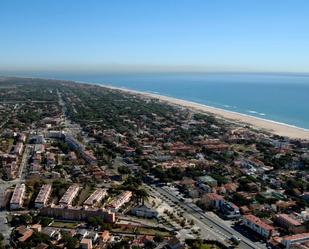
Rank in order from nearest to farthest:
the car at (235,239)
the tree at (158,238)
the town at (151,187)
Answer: the tree at (158,238)
the car at (235,239)
the town at (151,187)

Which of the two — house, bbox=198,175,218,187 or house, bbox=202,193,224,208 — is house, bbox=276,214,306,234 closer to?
house, bbox=202,193,224,208

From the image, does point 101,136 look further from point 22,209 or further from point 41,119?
point 22,209

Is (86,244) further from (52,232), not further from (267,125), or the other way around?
(267,125)

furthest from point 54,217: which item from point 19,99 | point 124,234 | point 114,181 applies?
point 19,99

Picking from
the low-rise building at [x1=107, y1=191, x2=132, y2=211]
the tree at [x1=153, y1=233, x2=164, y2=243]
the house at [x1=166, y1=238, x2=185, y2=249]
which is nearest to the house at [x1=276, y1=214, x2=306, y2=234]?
the house at [x1=166, y1=238, x2=185, y2=249]

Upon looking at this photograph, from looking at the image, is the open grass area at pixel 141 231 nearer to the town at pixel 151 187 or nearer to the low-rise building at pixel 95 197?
the town at pixel 151 187

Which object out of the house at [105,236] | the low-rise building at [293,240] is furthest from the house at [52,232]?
the low-rise building at [293,240]

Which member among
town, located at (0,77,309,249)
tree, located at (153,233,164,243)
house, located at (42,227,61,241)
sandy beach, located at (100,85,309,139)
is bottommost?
sandy beach, located at (100,85,309,139)
